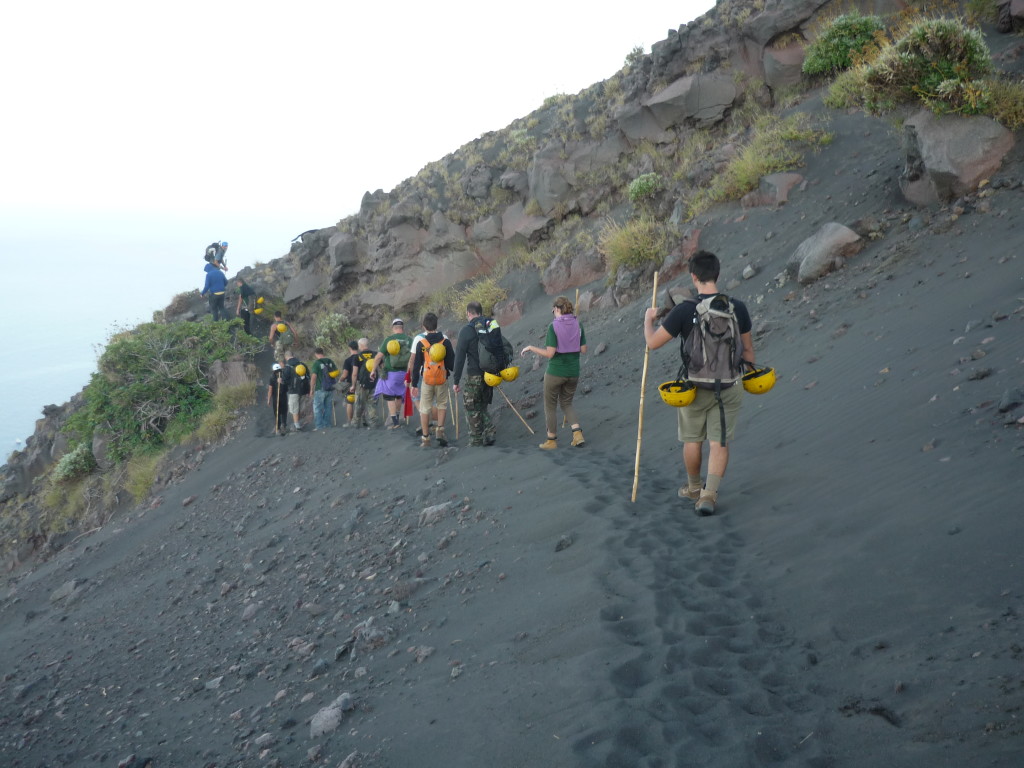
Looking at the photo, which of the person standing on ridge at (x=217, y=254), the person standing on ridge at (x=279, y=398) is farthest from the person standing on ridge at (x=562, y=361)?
the person standing on ridge at (x=217, y=254)

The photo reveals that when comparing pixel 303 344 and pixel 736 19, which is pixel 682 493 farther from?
pixel 303 344

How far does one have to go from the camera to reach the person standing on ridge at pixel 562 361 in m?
8.84

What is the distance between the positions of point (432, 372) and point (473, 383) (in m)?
0.78

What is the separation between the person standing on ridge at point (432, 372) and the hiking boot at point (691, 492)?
458cm

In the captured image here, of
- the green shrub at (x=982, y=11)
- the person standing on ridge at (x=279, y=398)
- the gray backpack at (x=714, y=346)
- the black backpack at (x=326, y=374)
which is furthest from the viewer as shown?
the person standing on ridge at (x=279, y=398)

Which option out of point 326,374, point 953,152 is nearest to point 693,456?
point 953,152

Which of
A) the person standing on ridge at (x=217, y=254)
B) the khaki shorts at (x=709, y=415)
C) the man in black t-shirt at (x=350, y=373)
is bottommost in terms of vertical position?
the khaki shorts at (x=709, y=415)

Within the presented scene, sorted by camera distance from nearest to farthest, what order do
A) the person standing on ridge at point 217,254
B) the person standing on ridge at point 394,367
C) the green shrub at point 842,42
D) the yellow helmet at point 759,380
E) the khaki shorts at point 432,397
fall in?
the yellow helmet at point 759,380
the khaki shorts at point 432,397
the person standing on ridge at point 394,367
the green shrub at point 842,42
the person standing on ridge at point 217,254

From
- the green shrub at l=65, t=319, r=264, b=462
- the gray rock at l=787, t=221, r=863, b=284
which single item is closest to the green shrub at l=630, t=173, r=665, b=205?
the gray rock at l=787, t=221, r=863, b=284

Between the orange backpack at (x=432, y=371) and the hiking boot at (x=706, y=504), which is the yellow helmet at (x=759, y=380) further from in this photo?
the orange backpack at (x=432, y=371)

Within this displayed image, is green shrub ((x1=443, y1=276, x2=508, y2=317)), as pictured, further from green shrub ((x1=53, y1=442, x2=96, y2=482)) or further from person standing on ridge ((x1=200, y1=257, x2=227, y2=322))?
green shrub ((x1=53, y1=442, x2=96, y2=482))

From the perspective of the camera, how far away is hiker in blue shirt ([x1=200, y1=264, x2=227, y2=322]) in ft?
70.5

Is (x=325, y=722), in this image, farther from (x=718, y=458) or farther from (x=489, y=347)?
(x=489, y=347)

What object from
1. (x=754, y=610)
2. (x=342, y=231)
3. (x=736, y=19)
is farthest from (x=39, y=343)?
(x=754, y=610)
